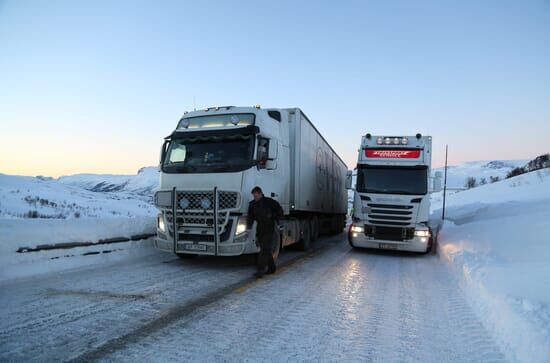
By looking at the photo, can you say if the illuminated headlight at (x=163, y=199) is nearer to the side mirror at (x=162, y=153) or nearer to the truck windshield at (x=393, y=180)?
the side mirror at (x=162, y=153)

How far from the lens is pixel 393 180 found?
37.4 feet

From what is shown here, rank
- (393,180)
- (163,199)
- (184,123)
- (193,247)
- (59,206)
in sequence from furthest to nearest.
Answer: (59,206)
(393,180)
(184,123)
(163,199)
(193,247)

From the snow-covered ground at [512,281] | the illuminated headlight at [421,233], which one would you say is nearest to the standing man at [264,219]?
the snow-covered ground at [512,281]

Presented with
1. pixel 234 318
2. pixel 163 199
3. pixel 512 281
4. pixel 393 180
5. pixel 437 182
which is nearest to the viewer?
pixel 234 318

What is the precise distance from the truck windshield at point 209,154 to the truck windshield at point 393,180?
15.9 ft

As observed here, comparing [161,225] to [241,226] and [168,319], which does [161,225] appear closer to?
[241,226]

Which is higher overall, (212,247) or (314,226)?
(314,226)

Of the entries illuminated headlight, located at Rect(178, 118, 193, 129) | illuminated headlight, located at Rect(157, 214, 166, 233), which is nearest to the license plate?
→ illuminated headlight, located at Rect(157, 214, 166, 233)

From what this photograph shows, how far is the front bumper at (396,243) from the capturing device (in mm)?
10953

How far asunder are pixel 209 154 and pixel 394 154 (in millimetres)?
6154

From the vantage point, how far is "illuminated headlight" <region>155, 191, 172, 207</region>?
8258mm

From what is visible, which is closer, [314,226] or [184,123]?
[184,123]

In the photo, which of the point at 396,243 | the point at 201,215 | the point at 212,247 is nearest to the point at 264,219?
the point at 212,247

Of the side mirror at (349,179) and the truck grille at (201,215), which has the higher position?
the side mirror at (349,179)
